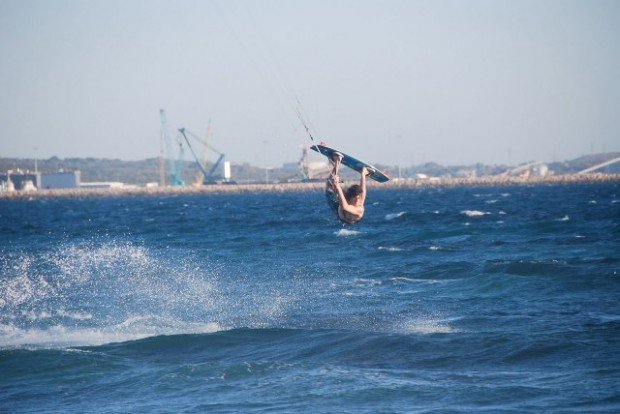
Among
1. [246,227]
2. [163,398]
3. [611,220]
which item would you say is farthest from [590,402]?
[246,227]

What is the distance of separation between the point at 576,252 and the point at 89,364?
1810 centimetres

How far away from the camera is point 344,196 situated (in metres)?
13.5

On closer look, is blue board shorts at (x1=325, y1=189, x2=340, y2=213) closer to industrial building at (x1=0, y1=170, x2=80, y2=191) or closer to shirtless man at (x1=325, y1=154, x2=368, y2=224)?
shirtless man at (x1=325, y1=154, x2=368, y2=224)

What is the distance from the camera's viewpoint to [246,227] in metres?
47.7

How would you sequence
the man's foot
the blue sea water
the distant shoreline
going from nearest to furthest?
1. the blue sea water
2. the man's foot
3. the distant shoreline

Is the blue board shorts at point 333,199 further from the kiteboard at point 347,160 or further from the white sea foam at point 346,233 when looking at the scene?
the white sea foam at point 346,233

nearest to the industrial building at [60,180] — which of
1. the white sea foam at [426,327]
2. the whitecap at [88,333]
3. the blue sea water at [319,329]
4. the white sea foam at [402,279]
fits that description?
the blue sea water at [319,329]

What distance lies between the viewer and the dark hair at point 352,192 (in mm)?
13711

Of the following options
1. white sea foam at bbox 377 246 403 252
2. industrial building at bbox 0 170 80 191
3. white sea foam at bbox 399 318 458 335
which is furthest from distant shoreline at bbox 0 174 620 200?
white sea foam at bbox 399 318 458 335

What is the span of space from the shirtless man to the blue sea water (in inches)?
89.1

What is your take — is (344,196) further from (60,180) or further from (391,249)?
(60,180)

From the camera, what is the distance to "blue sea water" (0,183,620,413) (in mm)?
11617

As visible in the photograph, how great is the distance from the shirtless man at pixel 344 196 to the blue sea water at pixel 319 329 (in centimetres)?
226

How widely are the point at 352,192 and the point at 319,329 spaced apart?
3.30 meters
